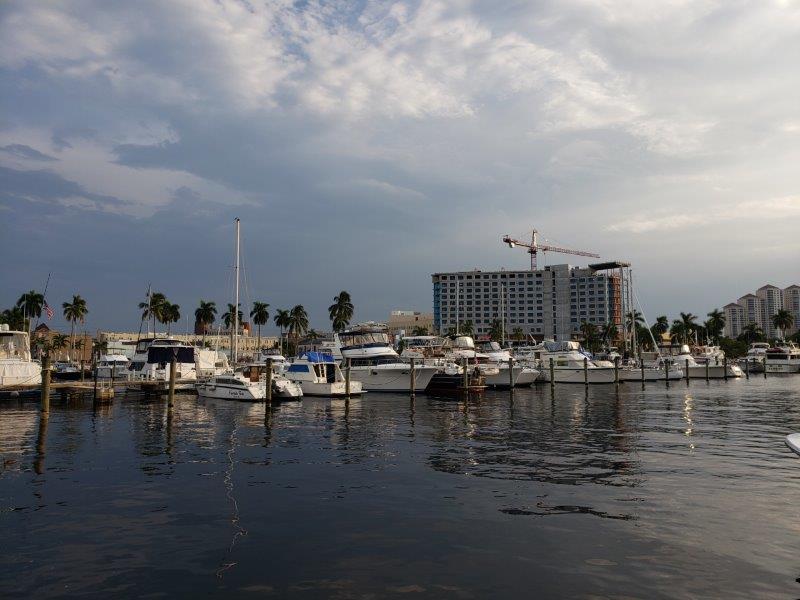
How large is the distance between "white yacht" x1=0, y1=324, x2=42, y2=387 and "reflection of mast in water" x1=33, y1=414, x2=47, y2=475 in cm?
1315

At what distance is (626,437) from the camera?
91.8 feet

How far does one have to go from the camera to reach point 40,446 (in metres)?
24.9

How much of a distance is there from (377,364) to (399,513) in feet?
147

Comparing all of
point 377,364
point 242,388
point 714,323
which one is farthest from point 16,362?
point 714,323

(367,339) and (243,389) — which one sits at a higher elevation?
(367,339)

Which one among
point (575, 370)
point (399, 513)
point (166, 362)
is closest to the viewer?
point (399, 513)

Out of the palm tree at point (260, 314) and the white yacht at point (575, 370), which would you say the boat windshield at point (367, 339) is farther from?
the palm tree at point (260, 314)

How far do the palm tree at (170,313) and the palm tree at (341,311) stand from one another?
35.3 metres

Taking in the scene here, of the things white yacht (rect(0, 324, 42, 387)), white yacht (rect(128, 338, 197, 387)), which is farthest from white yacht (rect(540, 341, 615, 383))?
white yacht (rect(0, 324, 42, 387))

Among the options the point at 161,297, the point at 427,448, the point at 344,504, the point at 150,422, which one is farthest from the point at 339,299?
the point at 344,504

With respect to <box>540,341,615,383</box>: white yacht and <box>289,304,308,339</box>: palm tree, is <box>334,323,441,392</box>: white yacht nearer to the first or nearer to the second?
<box>540,341,615,383</box>: white yacht

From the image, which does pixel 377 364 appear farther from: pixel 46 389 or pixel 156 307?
pixel 156 307

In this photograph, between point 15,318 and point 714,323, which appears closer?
point 15,318

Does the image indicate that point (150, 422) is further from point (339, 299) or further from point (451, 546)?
point (339, 299)
